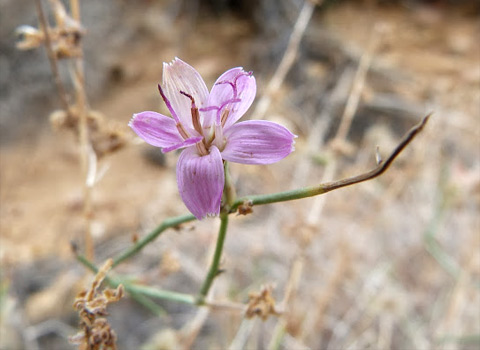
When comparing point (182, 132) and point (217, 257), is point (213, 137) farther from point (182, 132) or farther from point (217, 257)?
point (217, 257)

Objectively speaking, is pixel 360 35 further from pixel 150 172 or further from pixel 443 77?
pixel 150 172

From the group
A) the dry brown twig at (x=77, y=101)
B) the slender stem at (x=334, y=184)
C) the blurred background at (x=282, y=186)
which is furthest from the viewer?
the blurred background at (x=282, y=186)

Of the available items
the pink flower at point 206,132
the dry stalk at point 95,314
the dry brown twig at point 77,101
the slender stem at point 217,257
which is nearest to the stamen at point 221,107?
the pink flower at point 206,132

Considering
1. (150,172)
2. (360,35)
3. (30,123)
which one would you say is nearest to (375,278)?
(150,172)

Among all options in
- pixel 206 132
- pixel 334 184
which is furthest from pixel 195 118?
pixel 334 184

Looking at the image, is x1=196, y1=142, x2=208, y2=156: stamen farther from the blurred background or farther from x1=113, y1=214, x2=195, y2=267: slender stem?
the blurred background

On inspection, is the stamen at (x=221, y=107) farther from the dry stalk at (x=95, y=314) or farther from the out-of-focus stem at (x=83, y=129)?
the out-of-focus stem at (x=83, y=129)

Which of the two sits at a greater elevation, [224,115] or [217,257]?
[224,115]
